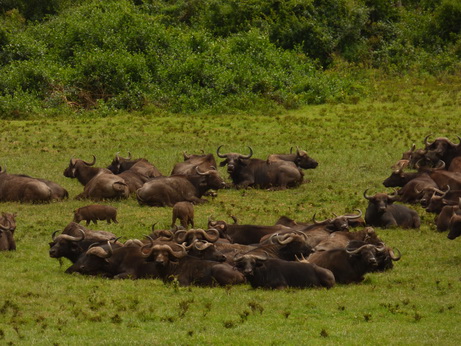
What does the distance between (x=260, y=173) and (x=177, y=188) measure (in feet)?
10.7

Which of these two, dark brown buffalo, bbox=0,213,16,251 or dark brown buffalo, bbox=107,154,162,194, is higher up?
dark brown buffalo, bbox=0,213,16,251

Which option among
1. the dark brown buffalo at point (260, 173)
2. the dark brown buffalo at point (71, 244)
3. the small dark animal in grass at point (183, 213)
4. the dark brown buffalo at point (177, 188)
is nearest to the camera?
the dark brown buffalo at point (71, 244)

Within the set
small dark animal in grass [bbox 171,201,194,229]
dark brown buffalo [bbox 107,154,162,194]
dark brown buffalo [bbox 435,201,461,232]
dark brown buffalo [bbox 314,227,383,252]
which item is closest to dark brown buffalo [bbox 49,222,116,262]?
small dark animal in grass [bbox 171,201,194,229]

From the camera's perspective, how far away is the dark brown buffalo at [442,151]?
25.6m

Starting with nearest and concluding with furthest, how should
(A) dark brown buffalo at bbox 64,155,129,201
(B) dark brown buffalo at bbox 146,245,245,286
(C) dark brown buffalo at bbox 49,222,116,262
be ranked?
1. (B) dark brown buffalo at bbox 146,245,245,286
2. (C) dark brown buffalo at bbox 49,222,116,262
3. (A) dark brown buffalo at bbox 64,155,129,201

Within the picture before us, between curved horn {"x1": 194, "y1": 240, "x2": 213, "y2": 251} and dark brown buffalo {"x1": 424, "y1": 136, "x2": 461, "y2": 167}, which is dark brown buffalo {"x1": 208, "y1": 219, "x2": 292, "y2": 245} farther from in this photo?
dark brown buffalo {"x1": 424, "y1": 136, "x2": 461, "y2": 167}

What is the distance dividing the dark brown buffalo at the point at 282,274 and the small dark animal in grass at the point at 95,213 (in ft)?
19.5

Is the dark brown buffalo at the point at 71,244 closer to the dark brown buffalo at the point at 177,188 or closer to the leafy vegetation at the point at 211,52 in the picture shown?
the dark brown buffalo at the point at 177,188

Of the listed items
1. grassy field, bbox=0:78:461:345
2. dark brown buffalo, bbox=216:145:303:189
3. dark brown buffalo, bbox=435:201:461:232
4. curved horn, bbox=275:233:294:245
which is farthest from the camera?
dark brown buffalo, bbox=216:145:303:189

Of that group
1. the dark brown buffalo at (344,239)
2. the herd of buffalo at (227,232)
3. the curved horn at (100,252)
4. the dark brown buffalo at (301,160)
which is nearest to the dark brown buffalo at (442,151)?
the herd of buffalo at (227,232)

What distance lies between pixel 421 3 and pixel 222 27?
13.1 metres

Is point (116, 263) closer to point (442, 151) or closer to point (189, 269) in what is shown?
point (189, 269)

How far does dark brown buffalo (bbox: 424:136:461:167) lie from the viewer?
1009 inches

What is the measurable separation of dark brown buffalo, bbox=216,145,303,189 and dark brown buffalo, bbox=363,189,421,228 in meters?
5.17
